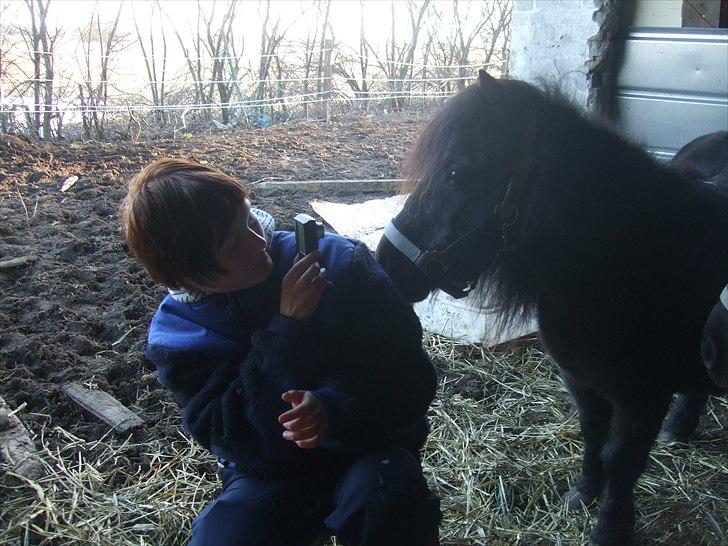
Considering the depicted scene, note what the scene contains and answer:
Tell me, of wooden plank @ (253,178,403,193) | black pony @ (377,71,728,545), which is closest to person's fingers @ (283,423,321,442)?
black pony @ (377,71,728,545)

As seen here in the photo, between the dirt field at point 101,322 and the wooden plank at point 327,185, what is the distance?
125 mm

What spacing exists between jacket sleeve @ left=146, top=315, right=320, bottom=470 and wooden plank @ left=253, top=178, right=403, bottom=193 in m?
2.95

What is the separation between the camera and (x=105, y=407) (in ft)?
7.98

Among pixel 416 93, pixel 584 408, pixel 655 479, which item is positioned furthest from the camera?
pixel 416 93

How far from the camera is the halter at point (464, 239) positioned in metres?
1.61

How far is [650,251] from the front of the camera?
1.71m

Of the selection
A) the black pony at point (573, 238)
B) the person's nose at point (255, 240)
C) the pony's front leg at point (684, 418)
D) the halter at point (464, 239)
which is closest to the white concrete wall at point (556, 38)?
the pony's front leg at point (684, 418)

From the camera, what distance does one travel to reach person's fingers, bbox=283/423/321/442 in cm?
130

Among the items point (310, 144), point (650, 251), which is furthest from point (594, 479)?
point (310, 144)

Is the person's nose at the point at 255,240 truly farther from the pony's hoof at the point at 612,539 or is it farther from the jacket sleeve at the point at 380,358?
the pony's hoof at the point at 612,539

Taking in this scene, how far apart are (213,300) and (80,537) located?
918 mm

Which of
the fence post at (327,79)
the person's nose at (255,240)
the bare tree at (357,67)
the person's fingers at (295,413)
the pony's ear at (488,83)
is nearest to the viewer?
the person's fingers at (295,413)

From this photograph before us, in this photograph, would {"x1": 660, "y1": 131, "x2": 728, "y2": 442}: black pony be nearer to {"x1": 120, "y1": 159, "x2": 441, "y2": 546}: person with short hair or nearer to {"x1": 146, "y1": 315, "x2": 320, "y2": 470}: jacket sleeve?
{"x1": 120, "y1": 159, "x2": 441, "y2": 546}: person with short hair

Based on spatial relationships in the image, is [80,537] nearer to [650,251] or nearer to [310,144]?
[650,251]
